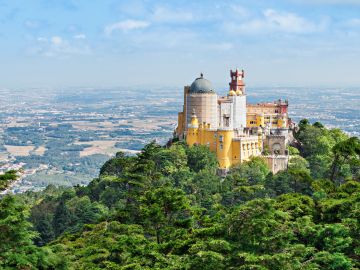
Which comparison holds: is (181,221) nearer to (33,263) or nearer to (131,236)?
(131,236)

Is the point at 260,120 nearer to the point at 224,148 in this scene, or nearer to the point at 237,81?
the point at 237,81

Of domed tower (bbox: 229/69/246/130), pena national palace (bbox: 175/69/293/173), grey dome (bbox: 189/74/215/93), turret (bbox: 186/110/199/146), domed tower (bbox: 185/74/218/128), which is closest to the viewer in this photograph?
pena national palace (bbox: 175/69/293/173)

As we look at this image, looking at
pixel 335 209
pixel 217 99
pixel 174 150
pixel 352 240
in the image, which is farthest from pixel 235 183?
pixel 352 240

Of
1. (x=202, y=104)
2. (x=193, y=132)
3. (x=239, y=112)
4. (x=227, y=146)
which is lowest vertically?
(x=227, y=146)

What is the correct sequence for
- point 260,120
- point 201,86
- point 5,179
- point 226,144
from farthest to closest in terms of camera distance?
point 260,120, point 201,86, point 226,144, point 5,179

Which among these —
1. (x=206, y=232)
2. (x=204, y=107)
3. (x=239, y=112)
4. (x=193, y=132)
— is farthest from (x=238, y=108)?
(x=206, y=232)

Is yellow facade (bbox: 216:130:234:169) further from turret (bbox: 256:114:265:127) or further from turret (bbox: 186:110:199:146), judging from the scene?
turret (bbox: 256:114:265:127)

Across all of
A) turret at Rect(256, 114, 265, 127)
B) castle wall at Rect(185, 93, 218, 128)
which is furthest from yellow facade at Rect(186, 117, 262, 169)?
turret at Rect(256, 114, 265, 127)

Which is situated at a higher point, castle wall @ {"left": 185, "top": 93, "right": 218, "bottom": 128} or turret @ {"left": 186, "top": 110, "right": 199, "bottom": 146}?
castle wall @ {"left": 185, "top": 93, "right": 218, "bottom": 128}
